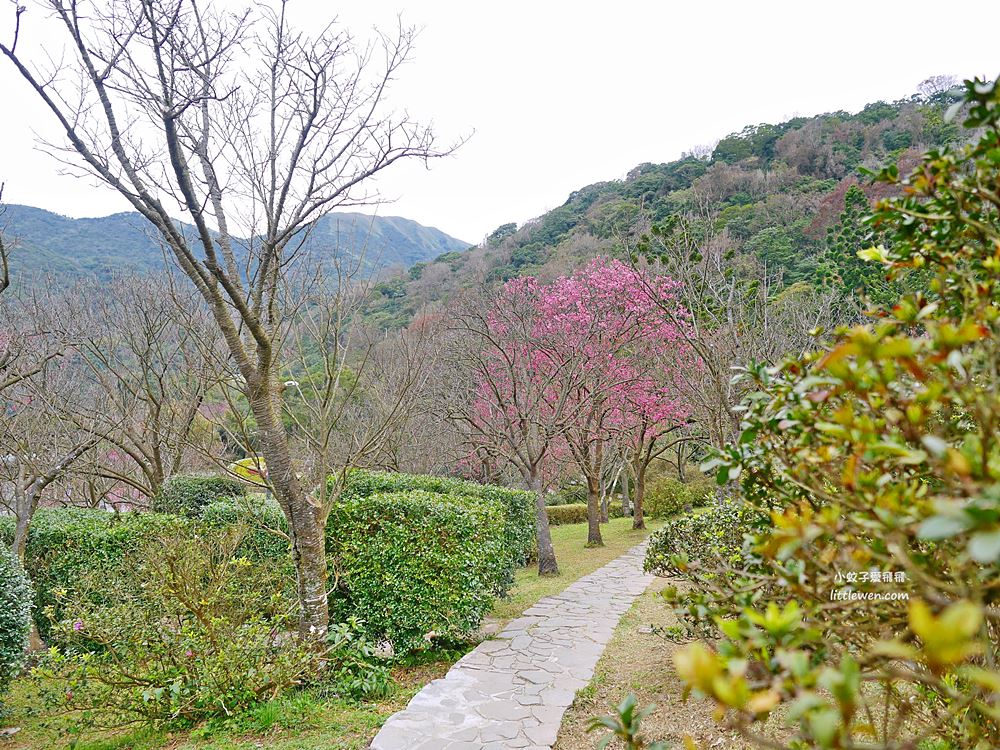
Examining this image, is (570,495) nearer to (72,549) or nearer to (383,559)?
(383,559)

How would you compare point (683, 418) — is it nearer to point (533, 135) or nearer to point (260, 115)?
point (533, 135)

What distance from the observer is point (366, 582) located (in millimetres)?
Result: 5246

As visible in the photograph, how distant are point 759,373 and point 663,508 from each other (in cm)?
1385

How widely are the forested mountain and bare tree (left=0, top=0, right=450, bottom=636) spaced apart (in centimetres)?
1351

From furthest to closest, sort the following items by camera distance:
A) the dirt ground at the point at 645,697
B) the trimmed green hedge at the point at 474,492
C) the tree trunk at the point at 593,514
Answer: the tree trunk at the point at 593,514 → the trimmed green hedge at the point at 474,492 → the dirt ground at the point at 645,697

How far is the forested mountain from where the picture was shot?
20.5 m

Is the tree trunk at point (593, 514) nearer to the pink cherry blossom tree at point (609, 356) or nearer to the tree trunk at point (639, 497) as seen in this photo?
the pink cherry blossom tree at point (609, 356)

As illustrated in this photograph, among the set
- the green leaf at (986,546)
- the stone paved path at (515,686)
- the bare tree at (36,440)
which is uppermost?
the green leaf at (986,546)

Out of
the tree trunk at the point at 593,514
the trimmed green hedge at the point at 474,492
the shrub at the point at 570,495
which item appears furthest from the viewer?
the shrub at the point at 570,495

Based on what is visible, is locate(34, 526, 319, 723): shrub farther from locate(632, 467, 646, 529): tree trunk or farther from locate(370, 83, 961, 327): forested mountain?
locate(370, 83, 961, 327): forested mountain

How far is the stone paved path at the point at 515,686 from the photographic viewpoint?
3516mm

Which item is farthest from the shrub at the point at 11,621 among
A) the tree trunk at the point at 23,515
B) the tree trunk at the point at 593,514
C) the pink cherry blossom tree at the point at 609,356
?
the tree trunk at the point at 593,514

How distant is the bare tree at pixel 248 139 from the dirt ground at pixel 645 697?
213 centimetres

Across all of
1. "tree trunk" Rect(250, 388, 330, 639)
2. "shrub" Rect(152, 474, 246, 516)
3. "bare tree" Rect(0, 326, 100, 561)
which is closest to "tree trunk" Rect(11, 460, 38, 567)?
"bare tree" Rect(0, 326, 100, 561)
